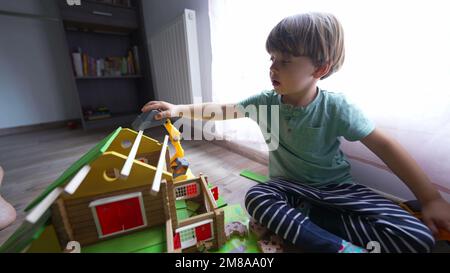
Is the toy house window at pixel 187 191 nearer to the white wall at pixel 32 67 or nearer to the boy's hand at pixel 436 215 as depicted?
the boy's hand at pixel 436 215

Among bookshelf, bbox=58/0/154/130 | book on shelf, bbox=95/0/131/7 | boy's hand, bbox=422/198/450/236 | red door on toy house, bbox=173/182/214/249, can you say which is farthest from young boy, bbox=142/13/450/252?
book on shelf, bbox=95/0/131/7

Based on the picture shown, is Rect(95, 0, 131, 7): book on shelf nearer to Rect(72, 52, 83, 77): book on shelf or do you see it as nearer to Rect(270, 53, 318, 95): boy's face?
Rect(72, 52, 83, 77): book on shelf

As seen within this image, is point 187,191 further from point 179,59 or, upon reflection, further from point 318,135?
point 179,59

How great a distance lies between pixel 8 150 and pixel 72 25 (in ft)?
3.58

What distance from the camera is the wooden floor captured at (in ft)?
2.72

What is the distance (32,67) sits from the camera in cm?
190

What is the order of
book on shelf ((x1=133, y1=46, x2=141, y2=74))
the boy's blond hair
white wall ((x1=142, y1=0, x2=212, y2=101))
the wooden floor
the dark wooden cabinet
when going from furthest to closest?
book on shelf ((x1=133, y1=46, x2=141, y2=74))
the dark wooden cabinet
white wall ((x1=142, y1=0, x2=212, y2=101))
the wooden floor
the boy's blond hair

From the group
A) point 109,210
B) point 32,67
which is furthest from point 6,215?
point 32,67

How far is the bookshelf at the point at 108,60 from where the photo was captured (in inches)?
70.7

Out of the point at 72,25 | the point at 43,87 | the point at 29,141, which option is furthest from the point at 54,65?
the point at 29,141

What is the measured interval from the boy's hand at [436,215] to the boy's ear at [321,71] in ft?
1.25

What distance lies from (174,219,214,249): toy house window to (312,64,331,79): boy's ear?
45 cm

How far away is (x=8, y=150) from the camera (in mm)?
1442

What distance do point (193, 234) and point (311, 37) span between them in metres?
0.53
